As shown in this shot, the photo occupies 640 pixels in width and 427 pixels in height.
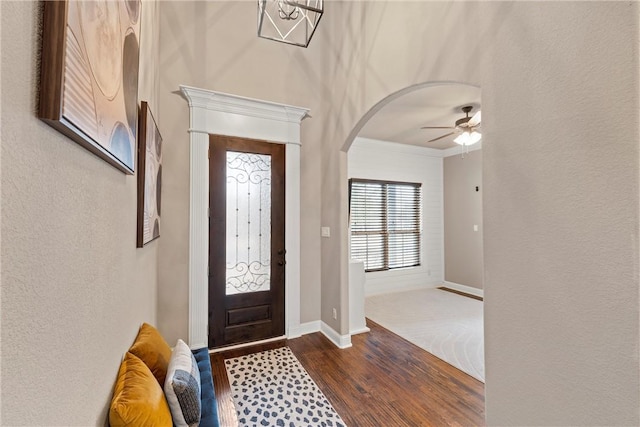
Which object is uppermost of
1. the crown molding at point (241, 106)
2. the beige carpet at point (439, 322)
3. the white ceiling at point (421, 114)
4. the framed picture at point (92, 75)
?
the white ceiling at point (421, 114)

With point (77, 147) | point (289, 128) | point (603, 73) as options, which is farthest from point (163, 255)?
point (603, 73)

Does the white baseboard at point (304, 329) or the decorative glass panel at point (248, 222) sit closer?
the decorative glass panel at point (248, 222)

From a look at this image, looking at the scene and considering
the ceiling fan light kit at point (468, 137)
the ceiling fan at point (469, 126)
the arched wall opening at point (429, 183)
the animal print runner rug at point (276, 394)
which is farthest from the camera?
the arched wall opening at point (429, 183)

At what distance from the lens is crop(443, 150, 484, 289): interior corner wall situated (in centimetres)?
508

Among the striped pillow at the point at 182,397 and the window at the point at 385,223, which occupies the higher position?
the window at the point at 385,223

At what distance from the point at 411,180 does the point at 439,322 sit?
2.90m

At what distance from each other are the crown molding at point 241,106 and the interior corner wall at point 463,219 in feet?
12.0

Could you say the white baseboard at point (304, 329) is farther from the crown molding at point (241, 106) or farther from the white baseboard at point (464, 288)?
the white baseboard at point (464, 288)

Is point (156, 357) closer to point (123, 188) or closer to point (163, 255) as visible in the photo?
point (123, 188)

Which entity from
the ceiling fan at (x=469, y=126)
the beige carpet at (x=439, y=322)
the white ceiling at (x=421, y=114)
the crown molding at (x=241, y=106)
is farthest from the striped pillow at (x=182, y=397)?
the ceiling fan at (x=469, y=126)

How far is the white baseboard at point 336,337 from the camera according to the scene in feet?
9.57

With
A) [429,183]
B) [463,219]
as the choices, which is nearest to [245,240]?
[429,183]

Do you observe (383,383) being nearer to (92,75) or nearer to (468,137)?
(92,75)

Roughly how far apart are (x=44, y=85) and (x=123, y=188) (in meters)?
0.80
